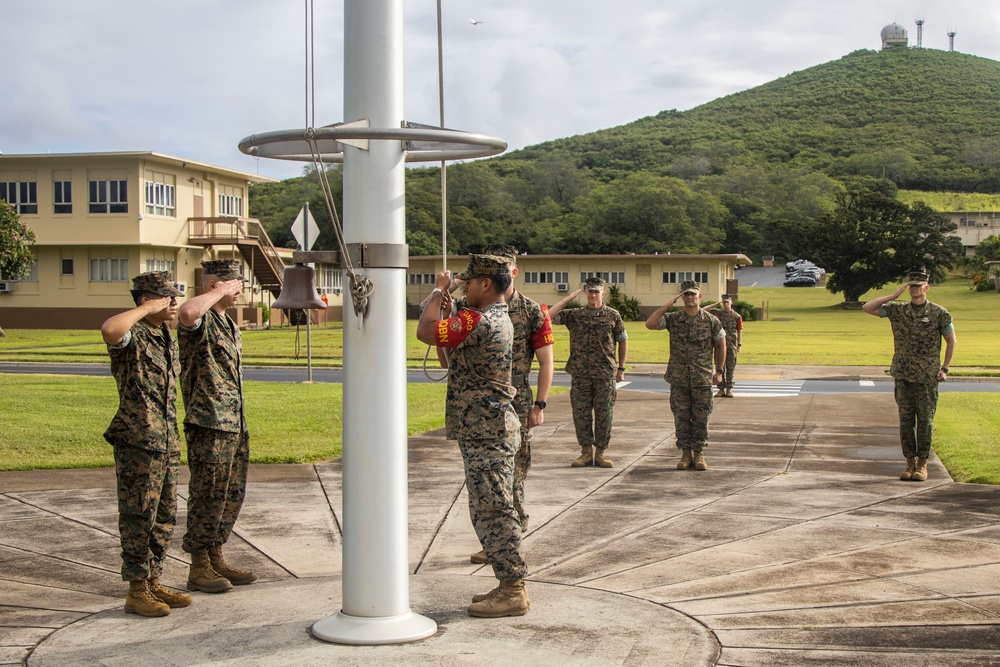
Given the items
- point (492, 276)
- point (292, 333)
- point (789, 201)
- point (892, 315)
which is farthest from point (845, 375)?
point (789, 201)

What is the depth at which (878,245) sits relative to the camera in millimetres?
77562

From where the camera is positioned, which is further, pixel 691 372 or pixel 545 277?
pixel 545 277

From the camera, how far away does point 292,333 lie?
160 ft

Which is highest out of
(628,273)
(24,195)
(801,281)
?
(24,195)

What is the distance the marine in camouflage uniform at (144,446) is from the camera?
6.27 m

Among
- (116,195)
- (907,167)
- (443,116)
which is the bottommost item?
(443,116)

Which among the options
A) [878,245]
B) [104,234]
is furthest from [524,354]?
[878,245]

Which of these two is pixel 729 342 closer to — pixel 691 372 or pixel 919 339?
pixel 691 372

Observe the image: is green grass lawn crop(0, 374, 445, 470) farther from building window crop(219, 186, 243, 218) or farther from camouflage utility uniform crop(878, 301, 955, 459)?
building window crop(219, 186, 243, 218)

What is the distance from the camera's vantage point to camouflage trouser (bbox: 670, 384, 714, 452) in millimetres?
12000

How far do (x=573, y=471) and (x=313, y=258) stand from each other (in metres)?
6.39

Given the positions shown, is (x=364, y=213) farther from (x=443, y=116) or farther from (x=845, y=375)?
(x=845, y=375)

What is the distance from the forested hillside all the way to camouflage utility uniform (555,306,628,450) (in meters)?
Result: 46.2

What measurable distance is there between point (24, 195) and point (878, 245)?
55424mm
